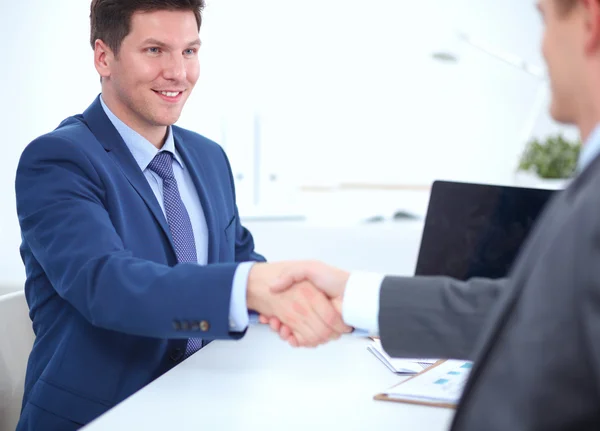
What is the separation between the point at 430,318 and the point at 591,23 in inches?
22.8

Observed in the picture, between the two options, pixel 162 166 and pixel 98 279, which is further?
pixel 162 166

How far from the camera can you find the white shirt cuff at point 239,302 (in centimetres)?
145

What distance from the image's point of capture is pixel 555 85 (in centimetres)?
88

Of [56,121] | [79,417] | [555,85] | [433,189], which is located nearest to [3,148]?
[56,121]

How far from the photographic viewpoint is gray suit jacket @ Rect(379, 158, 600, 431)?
0.66 metres

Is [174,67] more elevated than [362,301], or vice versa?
[174,67]

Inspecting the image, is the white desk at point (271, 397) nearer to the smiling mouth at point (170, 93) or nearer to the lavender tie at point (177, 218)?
the lavender tie at point (177, 218)

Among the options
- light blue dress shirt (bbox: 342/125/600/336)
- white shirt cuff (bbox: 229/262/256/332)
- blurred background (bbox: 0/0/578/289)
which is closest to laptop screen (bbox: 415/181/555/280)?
light blue dress shirt (bbox: 342/125/600/336)

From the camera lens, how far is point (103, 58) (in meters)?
2.03

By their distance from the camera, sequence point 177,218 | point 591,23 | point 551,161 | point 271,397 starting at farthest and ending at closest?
point 551,161 < point 177,218 < point 271,397 < point 591,23

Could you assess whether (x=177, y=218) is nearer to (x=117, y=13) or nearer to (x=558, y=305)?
(x=117, y=13)

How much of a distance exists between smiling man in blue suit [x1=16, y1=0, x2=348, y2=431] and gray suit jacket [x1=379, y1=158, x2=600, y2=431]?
0.74m

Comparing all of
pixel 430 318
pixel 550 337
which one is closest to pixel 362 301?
pixel 430 318

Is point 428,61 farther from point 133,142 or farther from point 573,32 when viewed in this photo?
point 573,32
